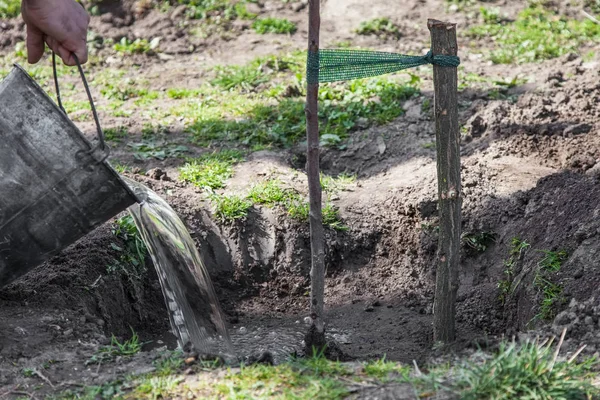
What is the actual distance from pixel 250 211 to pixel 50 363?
73.1 inches

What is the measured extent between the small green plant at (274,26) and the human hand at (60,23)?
4.84m

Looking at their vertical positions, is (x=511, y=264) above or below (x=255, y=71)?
below

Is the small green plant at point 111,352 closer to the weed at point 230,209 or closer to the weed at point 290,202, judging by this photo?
the weed at point 230,209

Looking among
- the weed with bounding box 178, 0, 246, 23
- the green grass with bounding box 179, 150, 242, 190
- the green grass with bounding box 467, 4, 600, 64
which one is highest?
the weed with bounding box 178, 0, 246, 23

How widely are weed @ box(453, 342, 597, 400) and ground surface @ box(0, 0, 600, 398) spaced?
0.50 m

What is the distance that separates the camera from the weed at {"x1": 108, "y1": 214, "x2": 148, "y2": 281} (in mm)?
4641

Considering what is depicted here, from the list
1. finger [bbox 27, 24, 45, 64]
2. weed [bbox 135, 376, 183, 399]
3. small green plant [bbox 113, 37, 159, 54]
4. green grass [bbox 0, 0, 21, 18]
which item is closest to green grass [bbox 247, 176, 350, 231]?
finger [bbox 27, 24, 45, 64]

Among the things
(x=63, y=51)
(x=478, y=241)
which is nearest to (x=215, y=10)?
(x=478, y=241)

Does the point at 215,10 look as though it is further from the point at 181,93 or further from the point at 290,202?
the point at 290,202

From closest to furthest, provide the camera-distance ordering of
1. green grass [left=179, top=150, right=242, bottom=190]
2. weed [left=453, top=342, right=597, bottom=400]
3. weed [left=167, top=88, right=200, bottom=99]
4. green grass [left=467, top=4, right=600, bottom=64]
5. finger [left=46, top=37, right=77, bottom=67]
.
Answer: weed [left=453, top=342, right=597, bottom=400] < finger [left=46, top=37, right=77, bottom=67] < green grass [left=179, top=150, right=242, bottom=190] < weed [left=167, top=88, right=200, bottom=99] < green grass [left=467, top=4, right=600, bottom=64]

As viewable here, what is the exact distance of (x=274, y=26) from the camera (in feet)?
27.4

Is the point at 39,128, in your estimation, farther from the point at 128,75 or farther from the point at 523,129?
the point at 128,75

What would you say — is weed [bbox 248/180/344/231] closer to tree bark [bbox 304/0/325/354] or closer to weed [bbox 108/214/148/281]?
weed [bbox 108/214/148/281]

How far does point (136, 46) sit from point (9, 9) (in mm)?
1750
